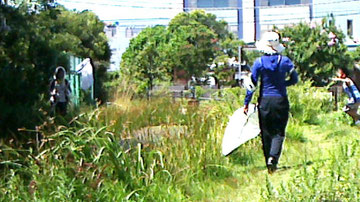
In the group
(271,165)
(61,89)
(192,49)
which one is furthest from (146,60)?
(271,165)

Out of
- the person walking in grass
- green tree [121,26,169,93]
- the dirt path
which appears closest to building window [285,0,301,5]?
green tree [121,26,169,93]

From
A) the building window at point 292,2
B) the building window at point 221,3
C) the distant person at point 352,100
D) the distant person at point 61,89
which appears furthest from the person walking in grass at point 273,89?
the building window at point 221,3

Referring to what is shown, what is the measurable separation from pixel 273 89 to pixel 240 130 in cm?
70

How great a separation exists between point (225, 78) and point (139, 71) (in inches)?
216

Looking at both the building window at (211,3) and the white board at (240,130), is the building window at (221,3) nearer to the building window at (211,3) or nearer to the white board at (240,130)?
the building window at (211,3)

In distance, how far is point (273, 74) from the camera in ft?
23.3

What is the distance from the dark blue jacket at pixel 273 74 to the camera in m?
7.11

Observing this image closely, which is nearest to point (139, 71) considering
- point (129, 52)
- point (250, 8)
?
point (129, 52)

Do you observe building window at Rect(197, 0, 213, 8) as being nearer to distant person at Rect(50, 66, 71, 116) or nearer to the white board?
distant person at Rect(50, 66, 71, 116)

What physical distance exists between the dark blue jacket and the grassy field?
819 millimetres

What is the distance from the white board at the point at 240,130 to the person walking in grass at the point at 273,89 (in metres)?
0.33

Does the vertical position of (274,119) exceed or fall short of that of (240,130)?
it exceeds it

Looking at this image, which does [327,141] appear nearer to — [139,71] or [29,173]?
[29,173]

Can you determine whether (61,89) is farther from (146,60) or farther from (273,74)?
(146,60)
